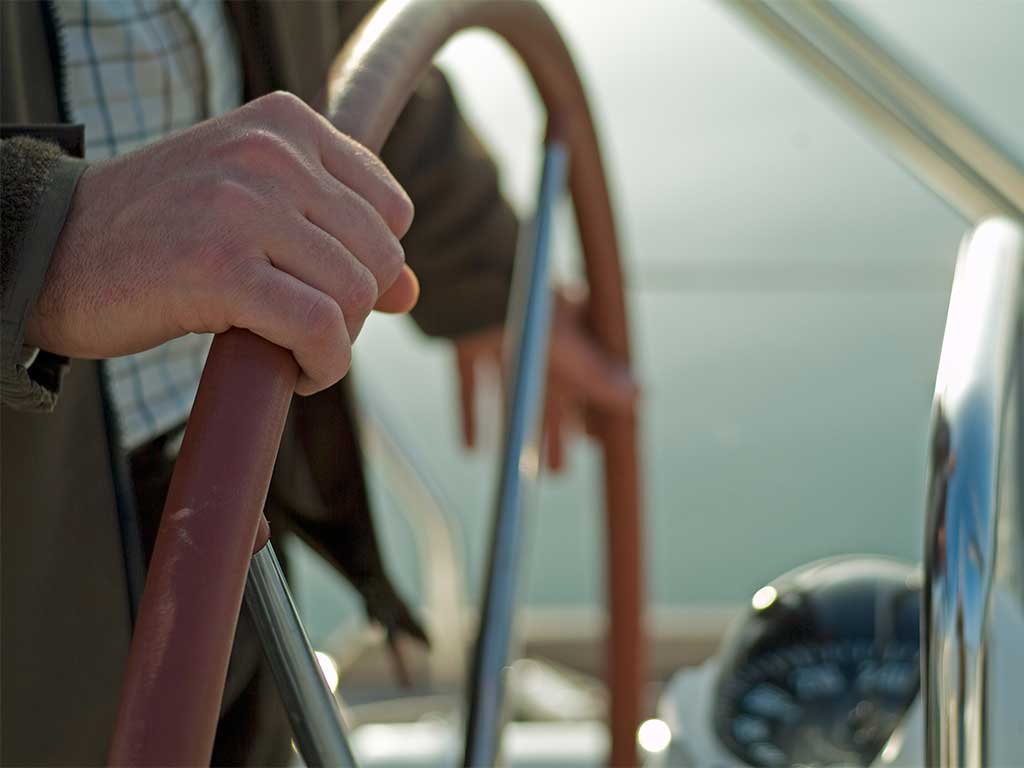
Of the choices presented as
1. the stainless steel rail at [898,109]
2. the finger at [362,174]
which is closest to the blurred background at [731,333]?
the stainless steel rail at [898,109]

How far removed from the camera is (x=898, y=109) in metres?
0.81

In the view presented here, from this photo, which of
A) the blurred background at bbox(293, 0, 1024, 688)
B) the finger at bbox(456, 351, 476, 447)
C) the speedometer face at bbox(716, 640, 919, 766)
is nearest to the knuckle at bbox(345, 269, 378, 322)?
the speedometer face at bbox(716, 640, 919, 766)

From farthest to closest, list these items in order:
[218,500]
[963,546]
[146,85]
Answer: [146,85] → [963,546] → [218,500]

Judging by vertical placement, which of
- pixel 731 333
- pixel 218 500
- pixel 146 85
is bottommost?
pixel 731 333

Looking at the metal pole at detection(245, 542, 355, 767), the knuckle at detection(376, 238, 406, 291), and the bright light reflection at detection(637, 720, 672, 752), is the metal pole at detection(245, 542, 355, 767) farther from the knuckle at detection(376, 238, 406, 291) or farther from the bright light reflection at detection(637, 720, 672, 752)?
the bright light reflection at detection(637, 720, 672, 752)

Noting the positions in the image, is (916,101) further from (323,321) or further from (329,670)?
(329,670)

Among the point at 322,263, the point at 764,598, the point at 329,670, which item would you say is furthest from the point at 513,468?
the point at 329,670

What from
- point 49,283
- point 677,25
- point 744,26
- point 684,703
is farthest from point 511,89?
point 49,283

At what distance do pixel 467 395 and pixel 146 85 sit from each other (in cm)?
54

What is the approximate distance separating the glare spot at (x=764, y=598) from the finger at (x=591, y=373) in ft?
0.74

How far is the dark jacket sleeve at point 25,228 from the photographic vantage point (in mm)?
372

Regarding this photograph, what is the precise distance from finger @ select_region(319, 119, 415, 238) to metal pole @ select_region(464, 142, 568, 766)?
298 millimetres

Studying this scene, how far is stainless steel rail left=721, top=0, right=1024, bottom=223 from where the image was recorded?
78 cm

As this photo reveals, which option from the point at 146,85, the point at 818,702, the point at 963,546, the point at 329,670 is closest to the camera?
the point at 963,546
